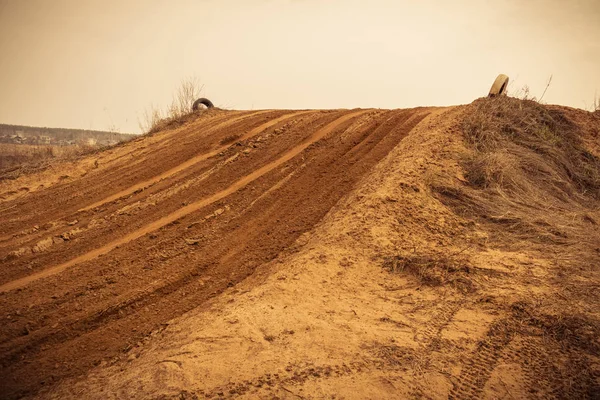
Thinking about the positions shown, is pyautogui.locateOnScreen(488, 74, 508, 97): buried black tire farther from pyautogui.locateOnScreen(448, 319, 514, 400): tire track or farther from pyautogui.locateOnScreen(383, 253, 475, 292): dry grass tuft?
pyautogui.locateOnScreen(448, 319, 514, 400): tire track

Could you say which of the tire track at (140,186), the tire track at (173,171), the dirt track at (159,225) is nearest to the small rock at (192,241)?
the dirt track at (159,225)

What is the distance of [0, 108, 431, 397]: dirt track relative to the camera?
149 inches

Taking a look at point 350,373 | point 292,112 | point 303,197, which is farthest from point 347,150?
point 350,373

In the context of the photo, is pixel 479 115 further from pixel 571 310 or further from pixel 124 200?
pixel 124 200

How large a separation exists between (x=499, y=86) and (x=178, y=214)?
7.32m

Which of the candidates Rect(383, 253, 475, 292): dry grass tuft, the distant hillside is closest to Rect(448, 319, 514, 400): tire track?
Rect(383, 253, 475, 292): dry grass tuft

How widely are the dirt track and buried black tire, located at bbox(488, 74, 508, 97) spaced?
4.95 feet

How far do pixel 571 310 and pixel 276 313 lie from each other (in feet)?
8.45

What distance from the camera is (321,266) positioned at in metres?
4.32

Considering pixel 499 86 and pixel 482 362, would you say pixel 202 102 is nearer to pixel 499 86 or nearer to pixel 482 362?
pixel 499 86

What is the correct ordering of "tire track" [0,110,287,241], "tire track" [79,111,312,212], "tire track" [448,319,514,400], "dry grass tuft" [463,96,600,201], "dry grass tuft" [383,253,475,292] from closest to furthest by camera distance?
"tire track" [448,319,514,400], "dry grass tuft" [383,253,475,292], "dry grass tuft" [463,96,600,201], "tire track" [0,110,287,241], "tire track" [79,111,312,212]

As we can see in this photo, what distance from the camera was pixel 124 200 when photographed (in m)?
6.65

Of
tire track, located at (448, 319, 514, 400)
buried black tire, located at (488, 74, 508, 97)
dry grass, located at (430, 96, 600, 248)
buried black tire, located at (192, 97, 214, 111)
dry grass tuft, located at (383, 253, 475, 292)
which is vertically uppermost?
buried black tire, located at (192, 97, 214, 111)

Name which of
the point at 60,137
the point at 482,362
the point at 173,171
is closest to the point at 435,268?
the point at 482,362
